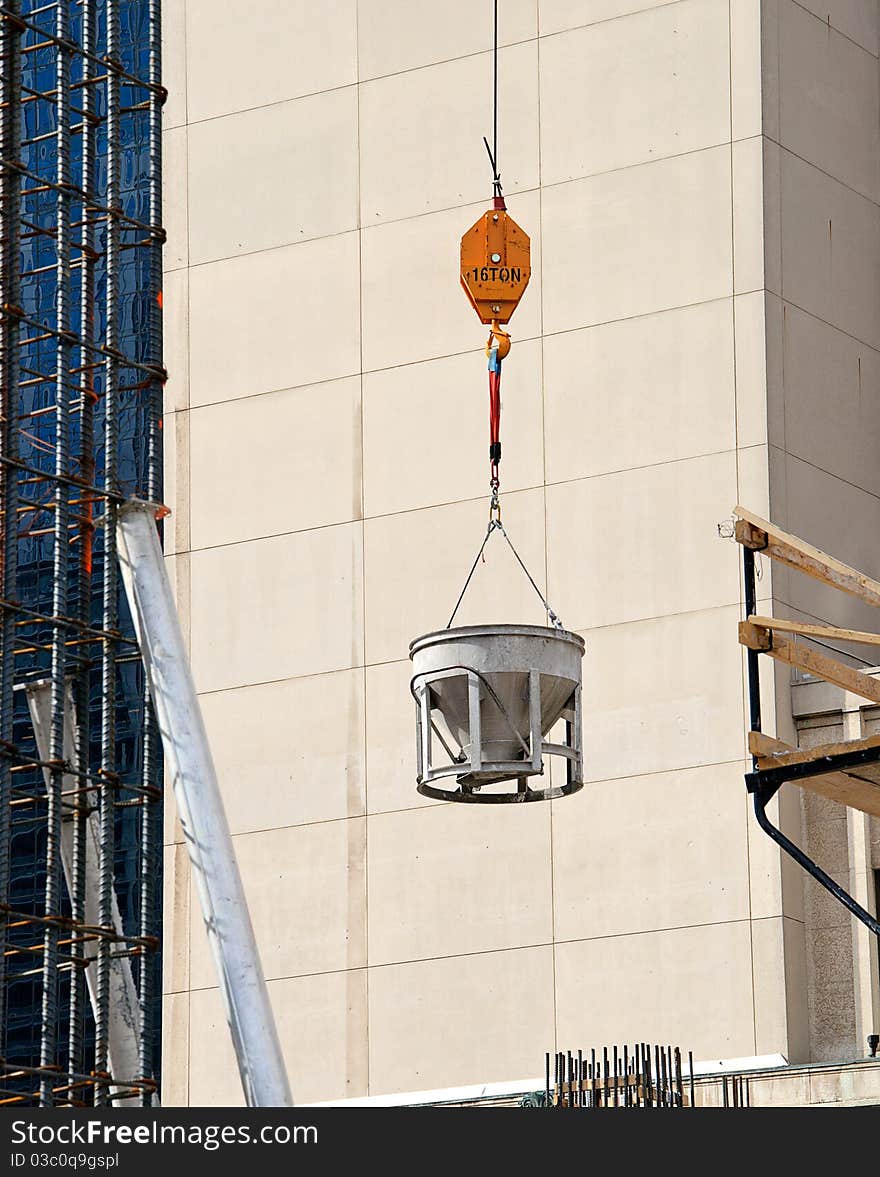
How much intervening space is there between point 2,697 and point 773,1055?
14.9 m

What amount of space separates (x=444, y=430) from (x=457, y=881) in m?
7.79

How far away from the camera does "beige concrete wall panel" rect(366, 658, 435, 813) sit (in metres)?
48.5

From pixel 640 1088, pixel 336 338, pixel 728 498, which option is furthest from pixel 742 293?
pixel 640 1088

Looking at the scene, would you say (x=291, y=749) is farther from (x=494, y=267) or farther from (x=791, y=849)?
(x=791, y=849)

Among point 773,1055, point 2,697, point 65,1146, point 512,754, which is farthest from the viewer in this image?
point 773,1055

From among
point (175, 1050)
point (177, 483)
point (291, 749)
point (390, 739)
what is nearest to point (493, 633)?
point (390, 739)

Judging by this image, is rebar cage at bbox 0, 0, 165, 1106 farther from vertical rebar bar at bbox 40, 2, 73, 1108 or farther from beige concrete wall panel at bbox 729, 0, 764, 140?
beige concrete wall panel at bbox 729, 0, 764, 140

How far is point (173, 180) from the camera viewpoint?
176ft

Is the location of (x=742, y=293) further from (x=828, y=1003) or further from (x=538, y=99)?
(x=828, y=1003)

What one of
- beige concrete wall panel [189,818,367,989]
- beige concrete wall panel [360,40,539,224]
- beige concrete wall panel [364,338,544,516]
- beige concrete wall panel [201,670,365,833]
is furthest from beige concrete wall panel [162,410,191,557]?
beige concrete wall panel [189,818,367,989]

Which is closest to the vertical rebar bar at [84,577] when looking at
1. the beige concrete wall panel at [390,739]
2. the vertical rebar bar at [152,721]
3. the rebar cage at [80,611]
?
the rebar cage at [80,611]

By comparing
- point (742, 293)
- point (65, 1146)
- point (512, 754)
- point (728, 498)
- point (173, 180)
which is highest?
point (173, 180)

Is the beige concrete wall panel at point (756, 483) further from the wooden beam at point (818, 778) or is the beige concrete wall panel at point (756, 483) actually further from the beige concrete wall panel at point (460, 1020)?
the wooden beam at point (818, 778)

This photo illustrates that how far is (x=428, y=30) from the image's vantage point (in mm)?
51156
